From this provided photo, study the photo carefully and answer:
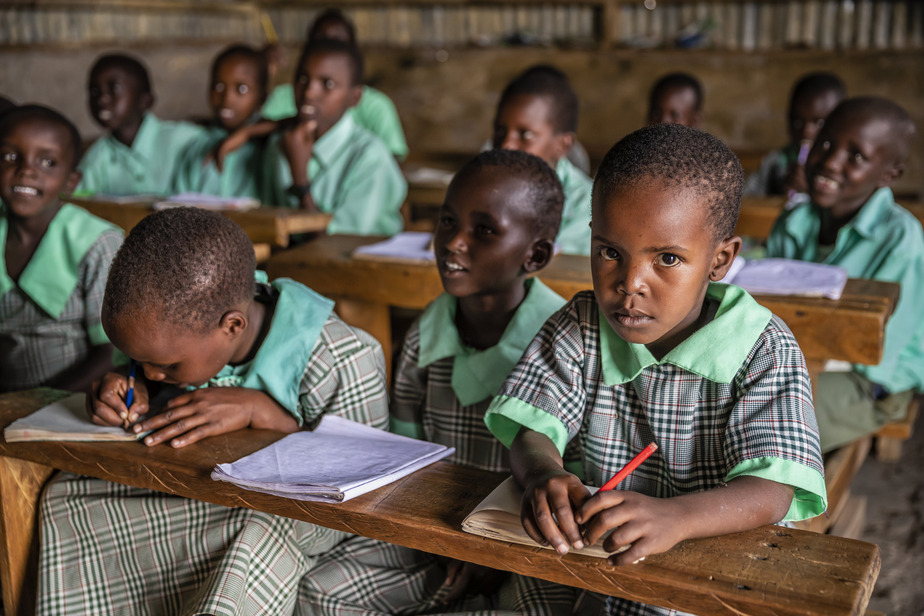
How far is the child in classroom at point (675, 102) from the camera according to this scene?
4.20m

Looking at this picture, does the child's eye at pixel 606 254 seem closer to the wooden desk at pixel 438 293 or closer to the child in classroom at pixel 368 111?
the wooden desk at pixel 438 293

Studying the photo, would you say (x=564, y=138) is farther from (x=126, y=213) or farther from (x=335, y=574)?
(x=335, y=574)

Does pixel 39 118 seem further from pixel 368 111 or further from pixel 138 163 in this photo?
pixel 368 111

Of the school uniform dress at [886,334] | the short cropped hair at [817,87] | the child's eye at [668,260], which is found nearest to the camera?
the child's eye at [668,260]

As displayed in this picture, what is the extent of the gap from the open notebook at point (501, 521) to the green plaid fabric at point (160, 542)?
0.47m

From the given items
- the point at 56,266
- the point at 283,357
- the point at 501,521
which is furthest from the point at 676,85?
the point at 501,521

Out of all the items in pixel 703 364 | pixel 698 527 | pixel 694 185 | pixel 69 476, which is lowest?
pixel 69 476

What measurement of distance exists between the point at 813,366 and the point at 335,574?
108 centimetres

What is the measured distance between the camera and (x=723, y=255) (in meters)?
1.25

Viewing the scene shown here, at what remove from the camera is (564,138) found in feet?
9.70

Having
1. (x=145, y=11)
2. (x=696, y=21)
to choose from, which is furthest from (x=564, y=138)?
(x=145, y=11)

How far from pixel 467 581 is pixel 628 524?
2.28 feet

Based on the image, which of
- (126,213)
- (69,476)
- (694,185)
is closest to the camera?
(694,185)

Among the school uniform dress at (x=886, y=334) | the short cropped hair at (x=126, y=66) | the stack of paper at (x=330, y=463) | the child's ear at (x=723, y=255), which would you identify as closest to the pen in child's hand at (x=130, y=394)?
the stack of paper at (x=330, y=463)
